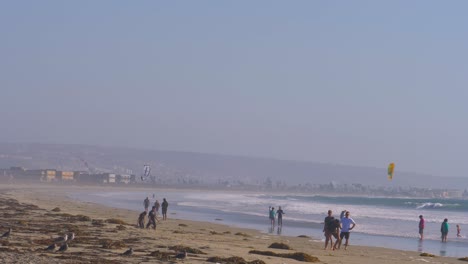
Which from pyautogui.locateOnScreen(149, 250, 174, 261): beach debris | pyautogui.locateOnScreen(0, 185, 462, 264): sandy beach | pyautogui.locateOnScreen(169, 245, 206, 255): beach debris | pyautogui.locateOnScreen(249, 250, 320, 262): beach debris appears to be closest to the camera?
pyautogui.locateOnScreen(0, 185, 462, 264): sandy beach

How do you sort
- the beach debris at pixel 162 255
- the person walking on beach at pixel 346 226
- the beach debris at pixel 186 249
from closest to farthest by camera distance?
the beach debris at pixel 162 255
the beach debris at pixel 186 249
the person walking on beach at pixel 346 226

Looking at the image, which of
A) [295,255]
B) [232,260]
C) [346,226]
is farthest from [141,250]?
[346,226]

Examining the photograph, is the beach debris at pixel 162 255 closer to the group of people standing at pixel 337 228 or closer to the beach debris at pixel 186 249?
the beach debris at pixel 186 249

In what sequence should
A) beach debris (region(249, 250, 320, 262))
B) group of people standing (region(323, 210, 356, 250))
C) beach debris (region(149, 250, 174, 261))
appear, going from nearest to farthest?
beach debris (region(149, 250, 174, 261)), beach debris (region(249, 250, 320, 262)), group of people standing (region(323, 210, 356, 250))

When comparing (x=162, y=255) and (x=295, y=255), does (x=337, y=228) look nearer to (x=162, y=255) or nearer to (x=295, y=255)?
(x=295, y=255)

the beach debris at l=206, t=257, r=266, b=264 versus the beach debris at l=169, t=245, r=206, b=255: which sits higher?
the beach debris at l=169, t=245, r=206, b=255

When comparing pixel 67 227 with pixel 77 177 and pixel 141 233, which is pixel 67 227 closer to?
pixel 141 233

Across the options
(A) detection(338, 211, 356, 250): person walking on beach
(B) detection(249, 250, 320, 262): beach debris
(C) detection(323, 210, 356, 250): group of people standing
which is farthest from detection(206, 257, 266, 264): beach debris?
(A) detection(338, 211, 356, 250): person walking on beach

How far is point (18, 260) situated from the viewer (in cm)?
1407

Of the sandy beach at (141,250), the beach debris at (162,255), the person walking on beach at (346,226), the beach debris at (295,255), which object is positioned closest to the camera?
the sandy beach at (141,250)

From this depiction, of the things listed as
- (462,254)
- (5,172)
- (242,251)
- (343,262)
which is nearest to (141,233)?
(242,251)

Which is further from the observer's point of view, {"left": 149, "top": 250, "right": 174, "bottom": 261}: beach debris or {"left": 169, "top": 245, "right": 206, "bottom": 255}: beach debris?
{"left": 169, "top": 245, "right": 206, "bottom": 255}: beach debris

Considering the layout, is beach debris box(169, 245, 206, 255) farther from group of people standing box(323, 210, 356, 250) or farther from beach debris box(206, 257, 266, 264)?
group of people standing box(323, 210, 356, 250)

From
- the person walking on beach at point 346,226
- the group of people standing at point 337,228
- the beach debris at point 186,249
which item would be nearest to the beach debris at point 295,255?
the beach debris at point 186,249
